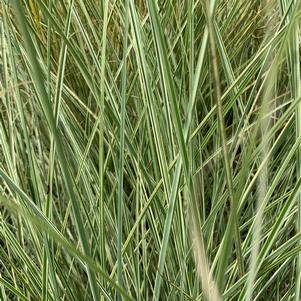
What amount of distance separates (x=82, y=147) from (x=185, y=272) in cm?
28

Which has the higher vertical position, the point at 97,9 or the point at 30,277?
the point at 97,9

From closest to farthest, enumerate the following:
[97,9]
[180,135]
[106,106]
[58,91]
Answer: [180,135] < [58,91] < [106,106] < [97,9]

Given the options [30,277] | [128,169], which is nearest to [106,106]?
[128,169]

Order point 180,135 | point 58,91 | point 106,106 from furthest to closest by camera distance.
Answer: point 106,106 < point 58,91 < point 180,135

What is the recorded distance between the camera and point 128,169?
0.77 m

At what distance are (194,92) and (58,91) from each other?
131 millimetres

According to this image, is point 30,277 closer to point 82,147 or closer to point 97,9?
point 82,147

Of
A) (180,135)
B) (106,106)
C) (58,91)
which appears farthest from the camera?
(106,106)

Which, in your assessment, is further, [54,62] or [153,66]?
[54,62]

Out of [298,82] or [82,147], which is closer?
[298,82]

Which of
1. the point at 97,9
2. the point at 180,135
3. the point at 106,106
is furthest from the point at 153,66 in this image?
the point at 180,135

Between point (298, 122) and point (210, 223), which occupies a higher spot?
point (298, 122)

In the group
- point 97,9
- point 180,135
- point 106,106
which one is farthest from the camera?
point 97,9

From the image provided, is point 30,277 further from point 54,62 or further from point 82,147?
point 54,62
